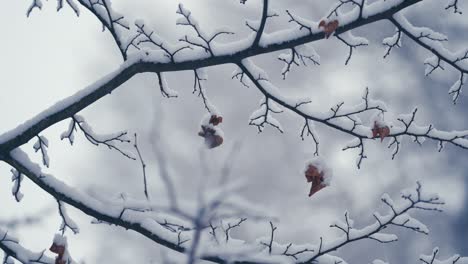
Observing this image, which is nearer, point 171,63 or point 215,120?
point 171,63

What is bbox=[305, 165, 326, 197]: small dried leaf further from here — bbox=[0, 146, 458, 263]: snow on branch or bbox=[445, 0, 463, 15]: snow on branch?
bbox=[445, 0, 463, 15]: snow on branch

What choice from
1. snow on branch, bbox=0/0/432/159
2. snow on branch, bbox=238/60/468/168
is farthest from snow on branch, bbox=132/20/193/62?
snow on branch, bbox=238/60/468/168

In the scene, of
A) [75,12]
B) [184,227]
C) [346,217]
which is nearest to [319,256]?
[346,217]

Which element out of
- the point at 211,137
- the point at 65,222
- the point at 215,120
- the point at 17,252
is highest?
the point at 215,120

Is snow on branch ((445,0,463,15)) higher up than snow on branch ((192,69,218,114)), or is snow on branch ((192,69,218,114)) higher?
snow on branch ((445,0,463,15))

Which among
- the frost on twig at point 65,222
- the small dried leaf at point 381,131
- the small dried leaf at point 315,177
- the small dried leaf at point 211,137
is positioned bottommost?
the frost on twig at point 65,222

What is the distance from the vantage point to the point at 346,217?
295 centimetres

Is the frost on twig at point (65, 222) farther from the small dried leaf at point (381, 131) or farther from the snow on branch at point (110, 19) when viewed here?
the small dried leaf at point (381, 131)

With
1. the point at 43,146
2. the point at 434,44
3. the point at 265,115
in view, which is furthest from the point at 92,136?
the point at 434,44

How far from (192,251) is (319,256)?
198 cm

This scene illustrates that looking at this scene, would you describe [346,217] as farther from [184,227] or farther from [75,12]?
[75,12]

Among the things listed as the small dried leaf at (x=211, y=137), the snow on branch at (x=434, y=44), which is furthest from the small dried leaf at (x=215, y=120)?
the snow on branch at (x=434, y=44)

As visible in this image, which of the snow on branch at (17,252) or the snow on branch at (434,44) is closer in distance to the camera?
the snow on branch at (17,252)

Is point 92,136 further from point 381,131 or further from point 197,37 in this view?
point 381,131
